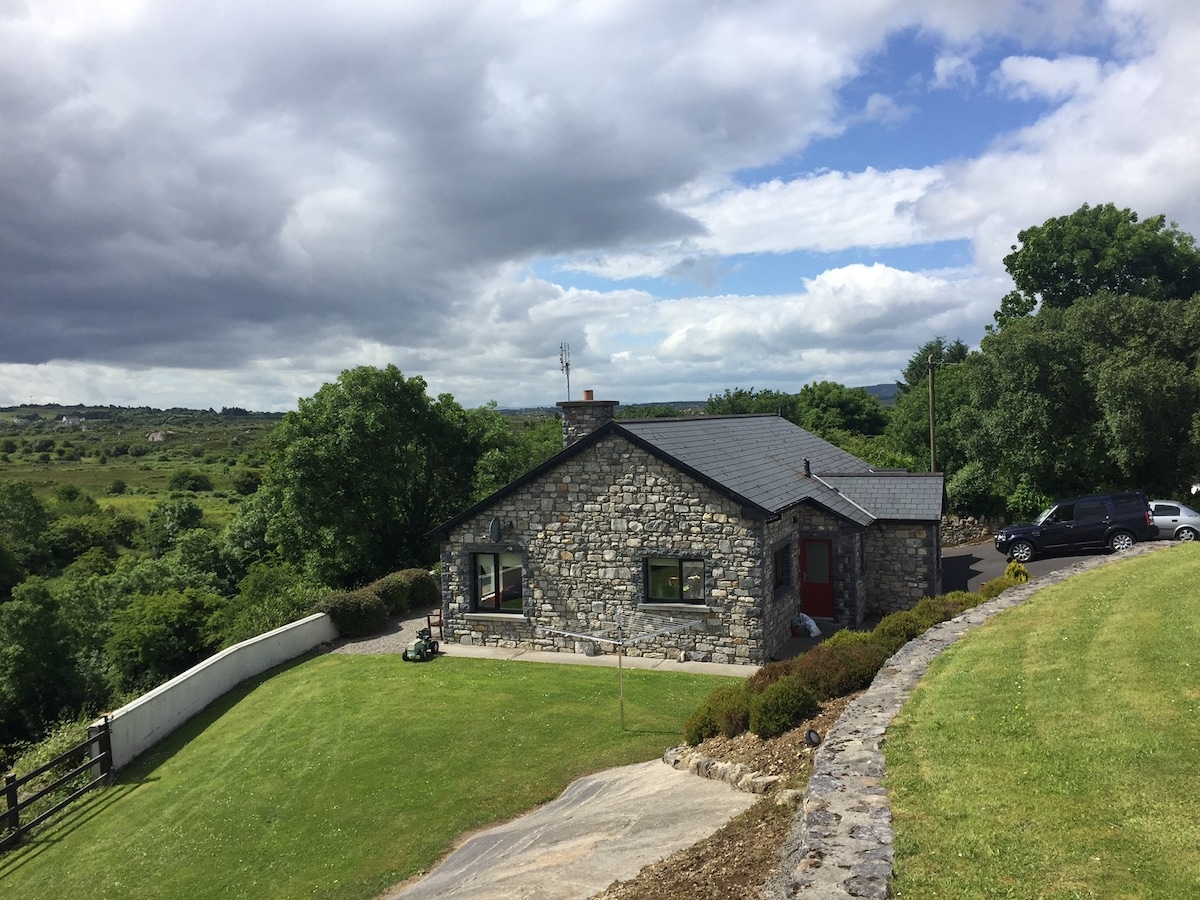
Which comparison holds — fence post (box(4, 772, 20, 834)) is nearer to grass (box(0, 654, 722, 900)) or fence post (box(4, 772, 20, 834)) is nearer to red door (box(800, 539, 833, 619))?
grass (box(0, 654, 722, 900))

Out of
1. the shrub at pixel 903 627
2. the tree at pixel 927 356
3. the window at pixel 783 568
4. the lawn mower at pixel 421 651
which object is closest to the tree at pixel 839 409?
the tree at pixel 927 356

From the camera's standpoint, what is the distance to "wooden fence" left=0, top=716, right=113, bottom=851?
14.3 m

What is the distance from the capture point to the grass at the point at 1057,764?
5.39m

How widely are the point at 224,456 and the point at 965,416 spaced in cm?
11106

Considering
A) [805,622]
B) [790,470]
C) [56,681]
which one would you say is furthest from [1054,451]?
[56,681]

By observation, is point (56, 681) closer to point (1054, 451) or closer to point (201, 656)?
point (201, 656)

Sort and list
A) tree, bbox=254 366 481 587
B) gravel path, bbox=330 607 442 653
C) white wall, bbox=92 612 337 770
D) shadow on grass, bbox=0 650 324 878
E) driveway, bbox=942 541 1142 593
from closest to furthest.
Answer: shadow on grass, bbox=0 650 324 878 → white wall, bbox=92 612 337 770 → gravel path, bbox=330 607 442 653 → driveway, bbox=942 541 1142 593 → tree, bbox=254 366 481 587

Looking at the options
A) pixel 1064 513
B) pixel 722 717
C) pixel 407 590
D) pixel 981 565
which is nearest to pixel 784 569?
pixel 722 717

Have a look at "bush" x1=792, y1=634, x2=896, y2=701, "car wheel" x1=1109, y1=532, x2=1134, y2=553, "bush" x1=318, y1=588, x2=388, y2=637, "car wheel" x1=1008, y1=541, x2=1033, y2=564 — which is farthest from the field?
"bush" x1=792, y1=634, x2=896, y2=701

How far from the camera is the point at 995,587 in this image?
1661 centimetres

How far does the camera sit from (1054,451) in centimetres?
3022

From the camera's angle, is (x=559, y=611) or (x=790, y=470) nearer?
(x=559, y=611)

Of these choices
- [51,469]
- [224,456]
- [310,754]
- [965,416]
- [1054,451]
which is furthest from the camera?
[224,456]

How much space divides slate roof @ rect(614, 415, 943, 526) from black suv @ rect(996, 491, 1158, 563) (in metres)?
4.35
